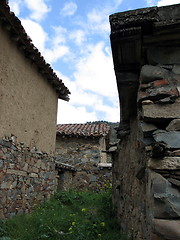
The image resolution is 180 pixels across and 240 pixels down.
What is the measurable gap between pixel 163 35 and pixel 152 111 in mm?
734

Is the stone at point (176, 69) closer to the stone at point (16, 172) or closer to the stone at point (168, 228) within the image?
the stone at point (168, 228)

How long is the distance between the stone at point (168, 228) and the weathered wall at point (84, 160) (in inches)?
384

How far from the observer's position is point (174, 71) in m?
2.09

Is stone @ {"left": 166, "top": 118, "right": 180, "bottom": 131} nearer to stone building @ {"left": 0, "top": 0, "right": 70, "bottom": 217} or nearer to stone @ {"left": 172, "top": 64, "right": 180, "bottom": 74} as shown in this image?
stone @ {"left": 172, "top": 64, "right": 180, "bottom": 74}

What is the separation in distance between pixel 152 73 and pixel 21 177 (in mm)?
4921

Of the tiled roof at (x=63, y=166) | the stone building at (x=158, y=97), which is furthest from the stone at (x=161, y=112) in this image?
the tiled roof at (x=63, y=166)

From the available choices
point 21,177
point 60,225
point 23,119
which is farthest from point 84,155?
point 60,225

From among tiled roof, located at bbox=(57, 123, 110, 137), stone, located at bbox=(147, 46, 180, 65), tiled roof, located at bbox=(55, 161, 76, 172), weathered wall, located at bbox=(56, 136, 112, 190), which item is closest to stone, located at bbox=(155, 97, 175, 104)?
stone, located at bbox=(147, 46, 180, 65)

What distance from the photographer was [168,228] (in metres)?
1.63

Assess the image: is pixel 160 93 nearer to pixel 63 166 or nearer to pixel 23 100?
pixel 23 100

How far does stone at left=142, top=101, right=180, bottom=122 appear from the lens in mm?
1924

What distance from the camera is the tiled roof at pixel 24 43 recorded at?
4.77 metres

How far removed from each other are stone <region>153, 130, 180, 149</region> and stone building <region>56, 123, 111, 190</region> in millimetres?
9820

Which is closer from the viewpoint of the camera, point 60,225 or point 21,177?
point 60,225
